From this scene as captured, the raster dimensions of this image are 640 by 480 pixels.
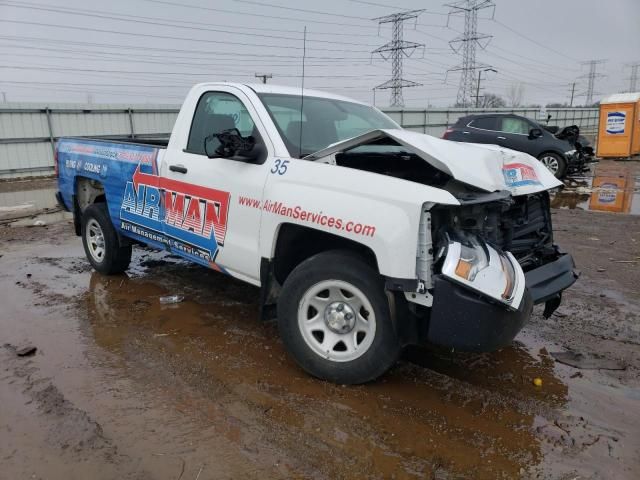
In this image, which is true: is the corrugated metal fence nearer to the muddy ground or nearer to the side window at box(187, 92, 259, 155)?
the muddy ground

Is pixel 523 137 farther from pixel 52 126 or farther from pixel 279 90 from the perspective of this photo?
pixel 52 126

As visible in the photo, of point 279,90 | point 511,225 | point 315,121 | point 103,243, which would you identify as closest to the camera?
point 511,225

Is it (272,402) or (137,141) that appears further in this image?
(137,141)

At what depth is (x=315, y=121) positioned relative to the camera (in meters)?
4.27

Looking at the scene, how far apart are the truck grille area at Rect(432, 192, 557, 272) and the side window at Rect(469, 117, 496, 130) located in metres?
11.4

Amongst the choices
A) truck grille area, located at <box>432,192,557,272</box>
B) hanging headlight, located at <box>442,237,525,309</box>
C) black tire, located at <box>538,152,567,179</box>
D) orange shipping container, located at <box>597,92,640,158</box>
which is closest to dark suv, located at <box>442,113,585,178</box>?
black tire, located at <box>538,152,567,179</box>

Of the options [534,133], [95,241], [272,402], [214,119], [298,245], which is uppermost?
[534,133]

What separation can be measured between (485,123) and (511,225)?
1210cm

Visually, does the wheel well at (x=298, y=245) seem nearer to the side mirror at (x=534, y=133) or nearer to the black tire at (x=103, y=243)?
the black tire at (x=103, y=243)

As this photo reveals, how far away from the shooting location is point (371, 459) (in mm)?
2711

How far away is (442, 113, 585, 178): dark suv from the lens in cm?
1408

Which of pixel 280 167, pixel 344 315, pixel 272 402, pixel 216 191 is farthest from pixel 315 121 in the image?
pixel 272 402

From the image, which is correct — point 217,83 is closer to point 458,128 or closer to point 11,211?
point 11,211

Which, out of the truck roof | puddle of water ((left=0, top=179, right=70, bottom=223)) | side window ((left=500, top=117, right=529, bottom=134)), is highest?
side window ((left=500, top=117, right=529, bottom=134))
